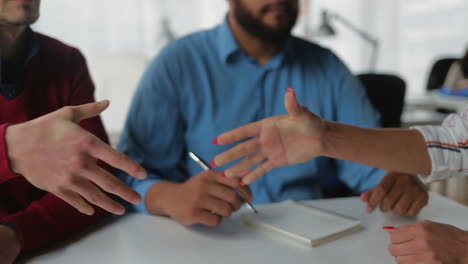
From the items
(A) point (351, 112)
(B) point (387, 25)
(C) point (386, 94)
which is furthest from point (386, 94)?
(B) point (387, 25)

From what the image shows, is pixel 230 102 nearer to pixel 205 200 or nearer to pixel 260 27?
pixel 260 27

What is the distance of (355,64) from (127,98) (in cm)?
290

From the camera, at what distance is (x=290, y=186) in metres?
0.89

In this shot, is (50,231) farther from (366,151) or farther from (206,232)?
(366,151)

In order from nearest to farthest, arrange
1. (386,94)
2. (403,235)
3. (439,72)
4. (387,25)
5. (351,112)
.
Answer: (403,235)
(351,112)
(386,94)
(439,72)
(387,25)

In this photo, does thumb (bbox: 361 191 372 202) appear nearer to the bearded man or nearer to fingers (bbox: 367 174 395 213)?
fingers (bbox: 367 174 395 213)

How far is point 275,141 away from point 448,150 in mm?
254

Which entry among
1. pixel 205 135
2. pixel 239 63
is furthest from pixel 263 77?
pixel 205 135

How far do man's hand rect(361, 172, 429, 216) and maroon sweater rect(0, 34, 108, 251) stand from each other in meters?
0.44

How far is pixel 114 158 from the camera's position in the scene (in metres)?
0.43

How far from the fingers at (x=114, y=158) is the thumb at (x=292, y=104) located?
0.20 metres

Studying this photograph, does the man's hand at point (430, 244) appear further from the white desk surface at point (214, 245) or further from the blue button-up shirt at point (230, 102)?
the blue button-up shirt at point (230, 102)

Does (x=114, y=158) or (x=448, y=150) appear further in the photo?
(x=448, y=150)

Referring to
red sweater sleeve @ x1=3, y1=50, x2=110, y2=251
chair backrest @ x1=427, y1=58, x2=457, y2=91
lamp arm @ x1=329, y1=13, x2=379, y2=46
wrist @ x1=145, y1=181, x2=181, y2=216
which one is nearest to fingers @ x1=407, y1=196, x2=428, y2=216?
wrist @ x1=145, y1=181, x2=181, y2=216
